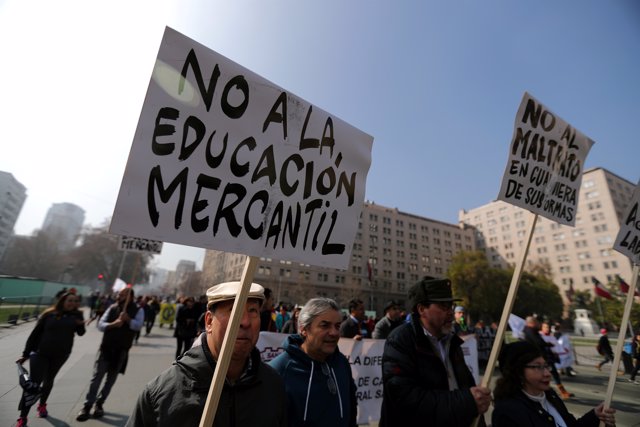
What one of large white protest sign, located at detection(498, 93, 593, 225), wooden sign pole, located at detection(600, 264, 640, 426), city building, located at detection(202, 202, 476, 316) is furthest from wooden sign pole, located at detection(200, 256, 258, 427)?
city building, located at detection(202, 202, 476, 316)

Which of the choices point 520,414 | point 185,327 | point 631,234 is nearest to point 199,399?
point 520,414

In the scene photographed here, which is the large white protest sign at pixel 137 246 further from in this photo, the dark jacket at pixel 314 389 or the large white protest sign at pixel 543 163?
the large white protest sign at pixel 543 163

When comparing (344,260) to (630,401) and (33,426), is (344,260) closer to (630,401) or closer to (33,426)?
(33,426)

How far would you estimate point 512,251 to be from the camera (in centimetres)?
8762

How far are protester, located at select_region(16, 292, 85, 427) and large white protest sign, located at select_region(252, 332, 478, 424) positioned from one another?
9.29ft

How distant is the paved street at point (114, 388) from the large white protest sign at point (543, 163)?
5.75 meters

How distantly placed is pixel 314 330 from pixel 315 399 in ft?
1.55

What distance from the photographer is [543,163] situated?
2.87 m

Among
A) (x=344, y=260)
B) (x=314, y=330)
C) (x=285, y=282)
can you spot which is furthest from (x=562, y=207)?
(x=285, y=282)

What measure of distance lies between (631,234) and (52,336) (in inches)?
297

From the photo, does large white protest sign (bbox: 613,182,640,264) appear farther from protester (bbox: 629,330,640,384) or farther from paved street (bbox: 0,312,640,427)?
protester (bbox: 629,330,640,384)

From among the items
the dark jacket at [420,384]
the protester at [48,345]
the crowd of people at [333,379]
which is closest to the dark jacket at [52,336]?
the protester at [48,345]

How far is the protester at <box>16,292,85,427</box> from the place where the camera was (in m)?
4.20

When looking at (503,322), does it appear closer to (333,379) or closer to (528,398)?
(528,398)
